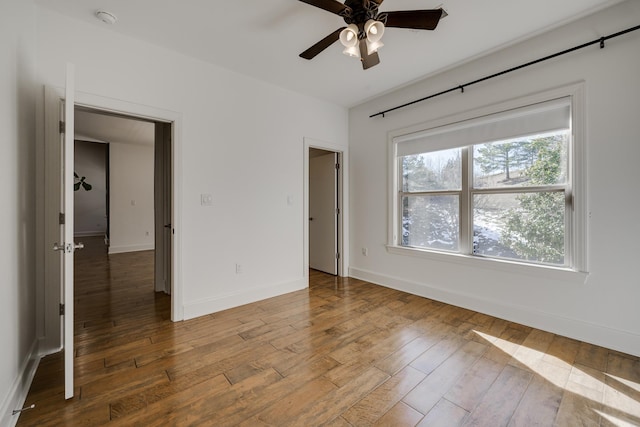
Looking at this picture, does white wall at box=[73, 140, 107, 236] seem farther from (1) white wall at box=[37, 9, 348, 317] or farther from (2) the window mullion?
(2) the window mullion

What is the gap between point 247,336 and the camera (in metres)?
2.49

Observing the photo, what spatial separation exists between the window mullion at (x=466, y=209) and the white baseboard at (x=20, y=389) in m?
3.82

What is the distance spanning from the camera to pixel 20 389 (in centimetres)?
165

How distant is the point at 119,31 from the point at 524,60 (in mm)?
3799

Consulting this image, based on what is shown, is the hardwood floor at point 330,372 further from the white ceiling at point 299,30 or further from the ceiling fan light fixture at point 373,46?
the white ceiling at point 299,30

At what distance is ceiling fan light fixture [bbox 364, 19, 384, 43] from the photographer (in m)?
1.81

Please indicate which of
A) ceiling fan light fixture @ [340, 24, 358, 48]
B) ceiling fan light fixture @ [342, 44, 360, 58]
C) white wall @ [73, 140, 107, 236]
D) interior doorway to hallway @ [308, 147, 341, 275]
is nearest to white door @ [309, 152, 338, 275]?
interior doorway to hallway @ [308, 147, 341, 275]

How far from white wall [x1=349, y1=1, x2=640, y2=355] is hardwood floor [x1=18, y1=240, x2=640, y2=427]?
21 cm

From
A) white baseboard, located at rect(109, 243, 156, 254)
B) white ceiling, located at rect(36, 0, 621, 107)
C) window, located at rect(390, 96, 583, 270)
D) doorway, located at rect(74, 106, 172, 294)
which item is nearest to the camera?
white ceiling, located at rect(36, 0, 621, 107)

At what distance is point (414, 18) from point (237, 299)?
10.3 ft

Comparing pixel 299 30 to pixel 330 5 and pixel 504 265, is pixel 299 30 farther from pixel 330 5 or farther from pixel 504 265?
pixel 504 265

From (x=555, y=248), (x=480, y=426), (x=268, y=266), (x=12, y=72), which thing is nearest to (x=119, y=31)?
(x=12, y=72)

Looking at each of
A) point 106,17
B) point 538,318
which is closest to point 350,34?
point 106,17

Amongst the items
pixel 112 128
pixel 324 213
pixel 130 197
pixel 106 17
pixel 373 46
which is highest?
pixel 112 128
